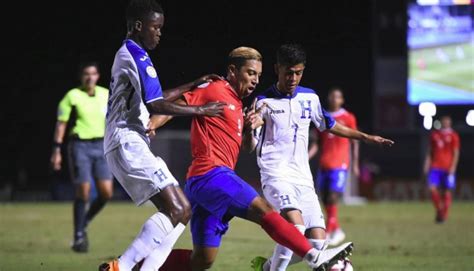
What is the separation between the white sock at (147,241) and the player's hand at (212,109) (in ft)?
2.71

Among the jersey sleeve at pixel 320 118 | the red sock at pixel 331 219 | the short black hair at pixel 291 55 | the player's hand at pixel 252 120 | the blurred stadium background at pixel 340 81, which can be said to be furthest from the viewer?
the blurred stadium background at pixel 340 81

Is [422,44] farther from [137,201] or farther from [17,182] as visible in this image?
[137,201]

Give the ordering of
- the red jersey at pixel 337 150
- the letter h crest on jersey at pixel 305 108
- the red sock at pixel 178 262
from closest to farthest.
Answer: the red sock at pixel 178 262 → the letter h crest on jersey at pixel 305 108 → the red jersey at pixel 337 150

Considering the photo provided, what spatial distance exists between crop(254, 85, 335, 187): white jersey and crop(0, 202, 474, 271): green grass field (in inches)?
78.0

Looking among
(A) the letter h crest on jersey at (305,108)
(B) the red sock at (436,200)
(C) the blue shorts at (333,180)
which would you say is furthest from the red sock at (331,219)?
(A) the letter h crest on jersey at (305,108)

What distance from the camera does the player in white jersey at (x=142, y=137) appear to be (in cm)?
729

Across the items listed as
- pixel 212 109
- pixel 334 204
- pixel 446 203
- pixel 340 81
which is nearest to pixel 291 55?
pixel 212 109

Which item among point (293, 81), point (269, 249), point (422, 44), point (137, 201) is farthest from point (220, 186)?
point (422, 44)

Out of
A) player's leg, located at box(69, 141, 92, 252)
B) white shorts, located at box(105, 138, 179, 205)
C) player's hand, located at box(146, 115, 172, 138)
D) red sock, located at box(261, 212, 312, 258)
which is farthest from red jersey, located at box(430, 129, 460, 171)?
white shorts, located at box(105, 138, 179, 205)

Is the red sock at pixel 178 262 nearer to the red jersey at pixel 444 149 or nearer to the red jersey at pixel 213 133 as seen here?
the red jersey at pixel 213 133

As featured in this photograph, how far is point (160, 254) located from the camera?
747 centimetres

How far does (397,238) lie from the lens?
48.7 ft

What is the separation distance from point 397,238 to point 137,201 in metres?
8.03

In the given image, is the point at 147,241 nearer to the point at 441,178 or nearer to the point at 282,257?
the point at 282,257
